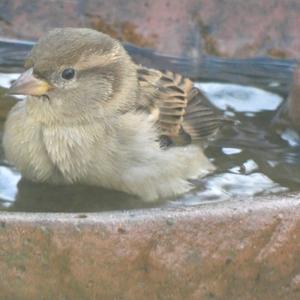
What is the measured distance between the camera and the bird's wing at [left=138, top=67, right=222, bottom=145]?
5.53 metres

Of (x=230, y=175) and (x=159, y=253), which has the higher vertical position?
(x=159, y=253)

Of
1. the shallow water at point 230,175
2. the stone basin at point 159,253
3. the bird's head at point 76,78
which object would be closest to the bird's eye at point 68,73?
the bird's head at point 76,78

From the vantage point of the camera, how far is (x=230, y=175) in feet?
17.1

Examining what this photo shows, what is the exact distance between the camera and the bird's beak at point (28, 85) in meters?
4.77

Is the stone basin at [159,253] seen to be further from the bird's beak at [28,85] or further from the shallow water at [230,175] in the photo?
the bird's beak at [28,85]

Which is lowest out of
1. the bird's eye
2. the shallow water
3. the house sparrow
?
the shallow water

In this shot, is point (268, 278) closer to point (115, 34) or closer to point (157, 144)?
point (157, 144)

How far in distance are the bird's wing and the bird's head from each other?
0.15 m

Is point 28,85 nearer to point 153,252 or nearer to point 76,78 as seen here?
point 76,78

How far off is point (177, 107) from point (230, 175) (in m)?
0.63

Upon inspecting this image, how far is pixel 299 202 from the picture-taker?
407 centimetres

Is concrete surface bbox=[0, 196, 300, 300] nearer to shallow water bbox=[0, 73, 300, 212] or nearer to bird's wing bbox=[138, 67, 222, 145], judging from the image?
shallow water bbox=[0, 73, 300, 212]

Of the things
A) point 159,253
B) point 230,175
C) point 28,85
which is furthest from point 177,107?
point 159,253

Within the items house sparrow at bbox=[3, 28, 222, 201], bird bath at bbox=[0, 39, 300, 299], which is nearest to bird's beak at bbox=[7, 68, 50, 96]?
house sparrow at bbox=[3, 28, 222, 201]
